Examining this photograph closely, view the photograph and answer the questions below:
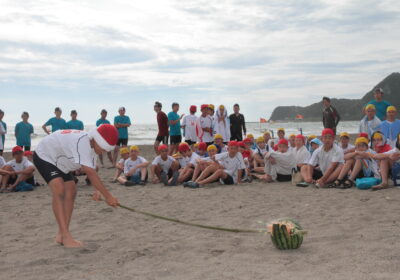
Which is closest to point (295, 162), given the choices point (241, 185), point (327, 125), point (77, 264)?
point (241, 185)

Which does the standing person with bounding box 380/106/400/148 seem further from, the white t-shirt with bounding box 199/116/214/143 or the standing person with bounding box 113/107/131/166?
the standing person with bounding box 113/107/131/166

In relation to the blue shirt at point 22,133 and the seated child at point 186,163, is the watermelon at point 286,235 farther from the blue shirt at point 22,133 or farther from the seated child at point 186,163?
the blue shirt at point 22,133

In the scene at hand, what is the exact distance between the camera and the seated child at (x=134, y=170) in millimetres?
8945

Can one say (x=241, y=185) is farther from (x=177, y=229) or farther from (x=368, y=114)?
(x=177, y=229)

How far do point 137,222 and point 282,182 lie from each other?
4.15 metres

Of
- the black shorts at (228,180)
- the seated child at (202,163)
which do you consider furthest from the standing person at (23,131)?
the black shorts at (228,180)

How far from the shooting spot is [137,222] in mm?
5320

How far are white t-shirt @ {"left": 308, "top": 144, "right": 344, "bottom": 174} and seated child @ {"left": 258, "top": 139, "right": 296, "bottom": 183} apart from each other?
810 millimetres

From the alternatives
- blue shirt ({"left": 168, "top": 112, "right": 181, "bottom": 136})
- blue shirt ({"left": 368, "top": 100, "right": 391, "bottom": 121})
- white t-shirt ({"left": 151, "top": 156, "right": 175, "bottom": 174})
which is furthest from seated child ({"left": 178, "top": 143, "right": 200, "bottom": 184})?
blue shirt ({"left": 368, "top": 100, "right": 391, "bottom": 121})

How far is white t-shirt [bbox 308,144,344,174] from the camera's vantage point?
748 cm

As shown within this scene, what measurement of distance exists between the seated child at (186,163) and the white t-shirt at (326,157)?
98.9 inches

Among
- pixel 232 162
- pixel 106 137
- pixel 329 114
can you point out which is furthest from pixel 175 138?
pixel 106 137

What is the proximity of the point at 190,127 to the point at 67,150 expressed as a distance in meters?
7.18

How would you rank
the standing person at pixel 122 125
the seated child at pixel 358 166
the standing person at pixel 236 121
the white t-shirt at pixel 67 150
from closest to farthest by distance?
the white t-shirt at pixel 67 150
the seated child at pixel 358 166
the standing person at pixel 236 121
the standing person at pixel 122 125
